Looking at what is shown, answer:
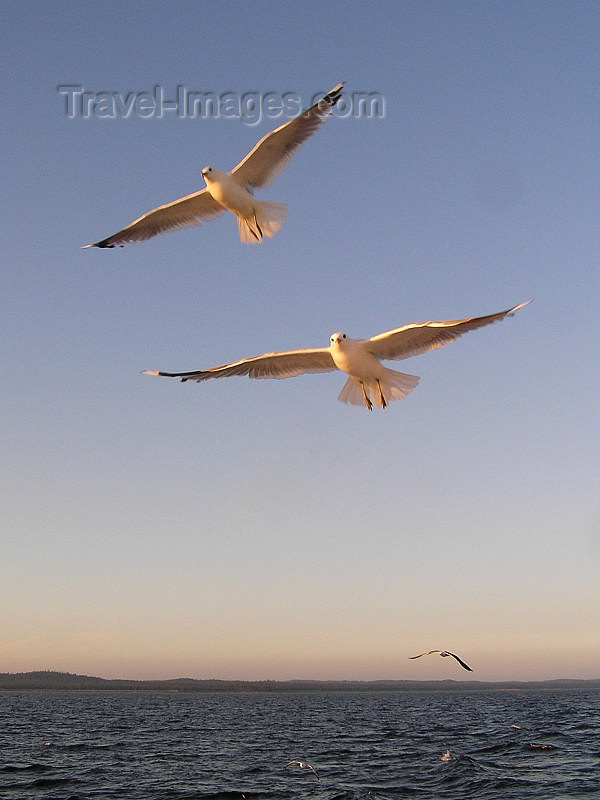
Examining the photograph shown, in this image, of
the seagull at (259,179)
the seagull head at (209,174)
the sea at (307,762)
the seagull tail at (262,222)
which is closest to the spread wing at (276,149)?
the seagull at (259,179)

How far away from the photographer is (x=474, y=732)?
1818 inches

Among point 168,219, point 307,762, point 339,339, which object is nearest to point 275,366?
point 339,339

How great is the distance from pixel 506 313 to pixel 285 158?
21.1 ft

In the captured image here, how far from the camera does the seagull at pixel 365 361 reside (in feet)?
44.7

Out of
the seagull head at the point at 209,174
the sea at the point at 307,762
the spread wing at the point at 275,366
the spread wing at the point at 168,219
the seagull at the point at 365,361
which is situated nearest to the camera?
the seagull at the point at 365,361

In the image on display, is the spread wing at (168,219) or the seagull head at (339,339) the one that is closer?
the seagull head at (339,339)

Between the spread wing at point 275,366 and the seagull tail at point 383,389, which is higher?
the spread wing at point 275,366

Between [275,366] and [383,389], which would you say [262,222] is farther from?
[383,389]

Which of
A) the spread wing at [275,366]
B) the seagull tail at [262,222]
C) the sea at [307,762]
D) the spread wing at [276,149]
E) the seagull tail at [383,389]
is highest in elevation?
the spread wing at [276,149]

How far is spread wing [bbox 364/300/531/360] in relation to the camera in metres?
12.6

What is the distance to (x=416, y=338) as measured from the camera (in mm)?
13695

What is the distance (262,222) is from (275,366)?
101 inches

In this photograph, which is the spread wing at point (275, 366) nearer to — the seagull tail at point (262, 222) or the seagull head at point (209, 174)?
the seagull tail at point (262, 222)

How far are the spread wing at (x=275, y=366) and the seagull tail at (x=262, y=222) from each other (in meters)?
2.10
